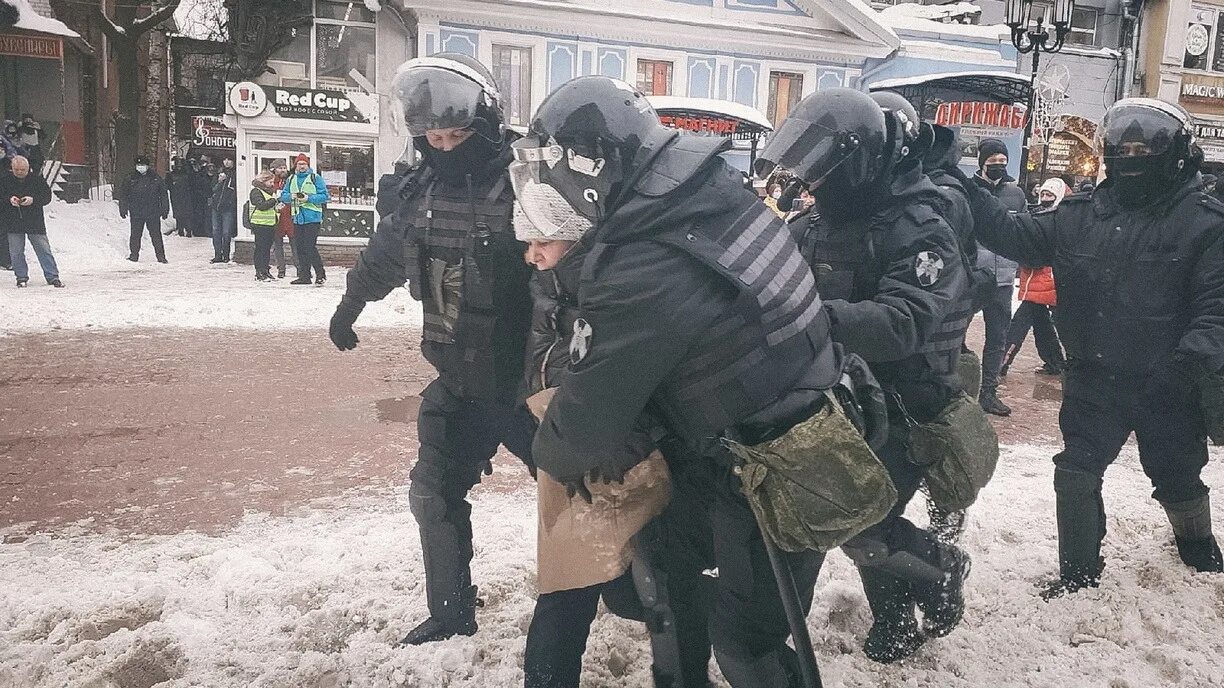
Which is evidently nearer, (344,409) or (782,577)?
(782,577)

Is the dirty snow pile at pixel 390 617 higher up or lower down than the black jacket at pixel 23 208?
lower down

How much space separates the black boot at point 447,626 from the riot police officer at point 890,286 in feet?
4.48

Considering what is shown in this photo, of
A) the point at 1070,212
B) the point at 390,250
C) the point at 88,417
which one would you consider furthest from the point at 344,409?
the point at 1070,212

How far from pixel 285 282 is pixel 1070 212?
480 inches

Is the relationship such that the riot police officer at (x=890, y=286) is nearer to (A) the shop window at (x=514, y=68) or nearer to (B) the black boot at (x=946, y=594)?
(B) the black boot at (x=946, y=594)

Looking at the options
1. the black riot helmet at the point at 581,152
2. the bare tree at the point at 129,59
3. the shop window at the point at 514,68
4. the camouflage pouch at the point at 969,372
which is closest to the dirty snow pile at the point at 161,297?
the shop window at the point at 514,68

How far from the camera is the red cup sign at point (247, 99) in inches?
672

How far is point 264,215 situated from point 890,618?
1253 cm

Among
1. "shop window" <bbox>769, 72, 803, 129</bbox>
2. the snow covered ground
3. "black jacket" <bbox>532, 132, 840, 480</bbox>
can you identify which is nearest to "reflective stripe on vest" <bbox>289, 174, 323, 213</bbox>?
the snow covered ground

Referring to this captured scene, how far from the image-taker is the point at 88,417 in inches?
233

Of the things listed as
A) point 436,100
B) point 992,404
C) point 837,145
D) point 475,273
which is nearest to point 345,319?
point 475,273

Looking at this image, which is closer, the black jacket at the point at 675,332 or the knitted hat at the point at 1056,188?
the black jacket at the point at 675,332

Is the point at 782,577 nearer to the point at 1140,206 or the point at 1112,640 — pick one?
the point at 1112,640

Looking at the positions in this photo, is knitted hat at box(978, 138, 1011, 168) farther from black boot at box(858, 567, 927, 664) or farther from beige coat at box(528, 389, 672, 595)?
beige coat at box(528, 389, 672, 595)
